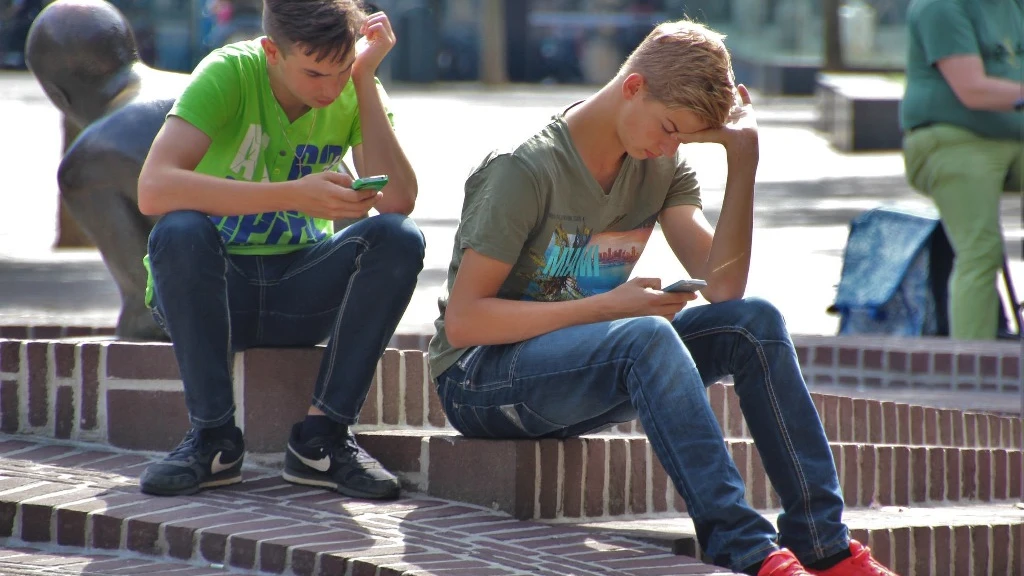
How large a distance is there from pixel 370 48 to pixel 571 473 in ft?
3.62

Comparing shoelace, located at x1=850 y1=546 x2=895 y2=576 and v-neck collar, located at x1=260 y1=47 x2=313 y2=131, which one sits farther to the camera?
v-neck collar, located at x1=260 y1=47 x2=313 y2=131

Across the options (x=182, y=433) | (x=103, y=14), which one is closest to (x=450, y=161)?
(x=103, y=14)

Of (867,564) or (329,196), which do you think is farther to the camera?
(329,196)

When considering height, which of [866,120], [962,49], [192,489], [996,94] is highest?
[866,120]

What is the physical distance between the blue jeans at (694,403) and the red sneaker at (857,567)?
3 centimetres

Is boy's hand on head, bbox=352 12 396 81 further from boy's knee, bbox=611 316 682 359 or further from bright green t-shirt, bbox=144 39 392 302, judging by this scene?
boy's knee, bbox=611 316 682 359

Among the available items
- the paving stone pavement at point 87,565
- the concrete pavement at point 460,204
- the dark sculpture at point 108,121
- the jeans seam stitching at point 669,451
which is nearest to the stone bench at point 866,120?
the concrete pavement at point 460,204

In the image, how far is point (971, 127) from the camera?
5.65 metres

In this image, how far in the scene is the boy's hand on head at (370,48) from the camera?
3.53 metres

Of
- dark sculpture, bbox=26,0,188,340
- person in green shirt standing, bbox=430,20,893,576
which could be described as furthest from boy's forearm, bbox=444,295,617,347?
dark sculpture, bbox=26,0,188,340

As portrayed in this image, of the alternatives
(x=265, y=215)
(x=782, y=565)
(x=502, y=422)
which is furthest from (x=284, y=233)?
(x=782, y=565)

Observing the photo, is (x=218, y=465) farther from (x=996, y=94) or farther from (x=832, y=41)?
(x=832, y=41)

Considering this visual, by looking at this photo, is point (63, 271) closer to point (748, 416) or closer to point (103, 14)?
point (103, 14)

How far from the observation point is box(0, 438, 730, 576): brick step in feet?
9.75
